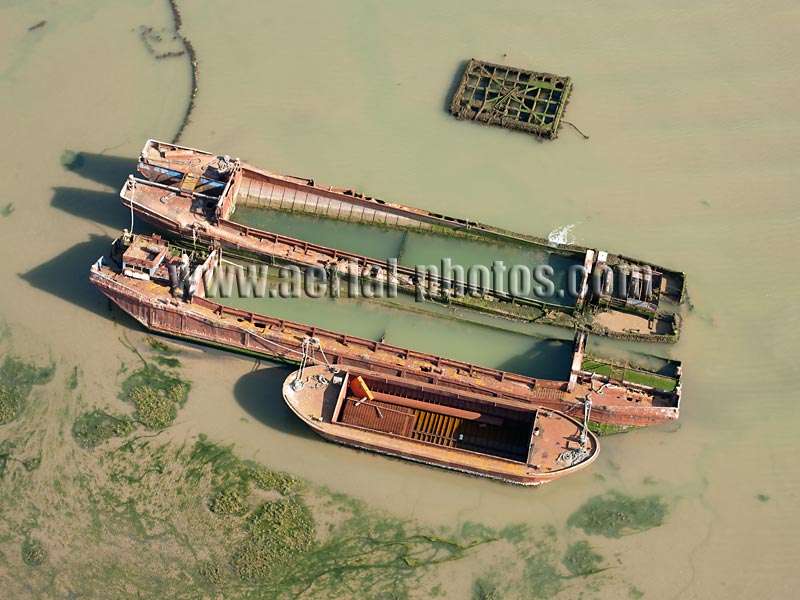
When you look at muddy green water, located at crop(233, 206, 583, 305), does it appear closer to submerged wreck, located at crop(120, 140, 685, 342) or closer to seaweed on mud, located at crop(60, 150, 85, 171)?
submerged wreck, located at crop(120, 140, 685, 342)

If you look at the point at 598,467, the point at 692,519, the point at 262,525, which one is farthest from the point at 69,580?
the point at 692,519

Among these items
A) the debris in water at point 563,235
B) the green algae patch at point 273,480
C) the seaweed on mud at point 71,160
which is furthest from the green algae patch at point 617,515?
the seaweed on mud at point 71,160

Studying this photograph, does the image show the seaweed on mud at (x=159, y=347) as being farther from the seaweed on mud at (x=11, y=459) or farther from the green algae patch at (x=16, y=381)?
the seaweed on mud at (x=11, y=459)

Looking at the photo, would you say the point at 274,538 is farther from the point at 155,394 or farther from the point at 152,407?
the point at 155,394

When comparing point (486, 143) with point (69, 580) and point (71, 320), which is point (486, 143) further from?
point (69, 580)

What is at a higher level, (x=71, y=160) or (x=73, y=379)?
(x=71, y=160)

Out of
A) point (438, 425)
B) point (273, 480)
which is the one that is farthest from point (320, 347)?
point (438, 425)
